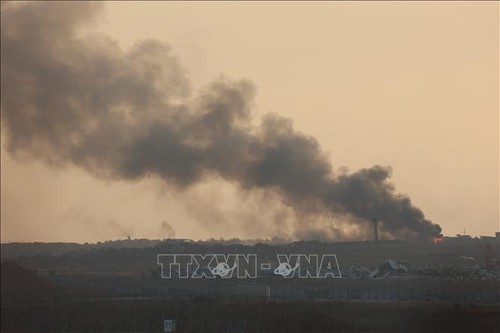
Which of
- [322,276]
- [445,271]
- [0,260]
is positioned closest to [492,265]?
[445,271]

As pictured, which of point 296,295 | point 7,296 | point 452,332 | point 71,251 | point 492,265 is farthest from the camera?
point 492,265

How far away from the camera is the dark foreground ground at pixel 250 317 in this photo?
9683 cm

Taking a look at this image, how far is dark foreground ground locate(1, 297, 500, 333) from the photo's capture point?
96.8 m

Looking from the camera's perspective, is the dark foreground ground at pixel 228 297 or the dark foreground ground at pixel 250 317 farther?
the dark foreground ground at pixel 250 317

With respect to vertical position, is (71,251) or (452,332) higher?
(71,251)

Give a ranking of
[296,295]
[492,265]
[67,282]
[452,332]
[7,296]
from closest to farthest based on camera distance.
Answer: [7,296], [452,332], [67,282], [296,295], [492,265]

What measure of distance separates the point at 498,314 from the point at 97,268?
209 ft

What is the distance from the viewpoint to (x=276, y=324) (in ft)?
334

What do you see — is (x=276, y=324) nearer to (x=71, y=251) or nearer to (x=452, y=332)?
(x=452, y=332)

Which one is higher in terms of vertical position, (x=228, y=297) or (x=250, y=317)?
(x=228, y=297)

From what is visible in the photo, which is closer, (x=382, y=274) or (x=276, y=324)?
(x=276, y=324)

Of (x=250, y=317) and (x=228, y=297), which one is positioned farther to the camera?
(x=228, y=297)

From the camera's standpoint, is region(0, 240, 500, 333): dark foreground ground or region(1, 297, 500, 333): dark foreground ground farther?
region(1, 297, 500, 333): dark foreground ground

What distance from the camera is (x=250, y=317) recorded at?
10406 centimetres
